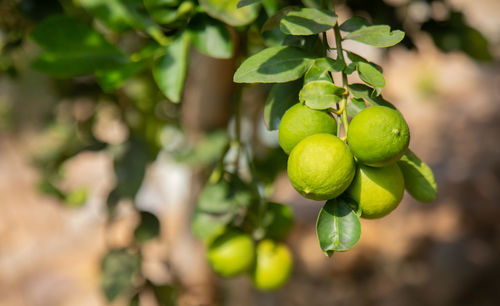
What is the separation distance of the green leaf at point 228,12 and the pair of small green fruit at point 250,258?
31cm

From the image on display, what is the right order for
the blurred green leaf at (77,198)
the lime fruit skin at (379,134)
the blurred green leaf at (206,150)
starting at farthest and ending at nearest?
the blurred green leaf at (77,198), the blurred green leaf at (206,150), the lime fruit skin at (379,134)

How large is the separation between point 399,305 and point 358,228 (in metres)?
2.10

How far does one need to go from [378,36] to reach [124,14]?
1.11 feet

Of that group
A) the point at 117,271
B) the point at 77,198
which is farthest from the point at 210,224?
the point at 77,198

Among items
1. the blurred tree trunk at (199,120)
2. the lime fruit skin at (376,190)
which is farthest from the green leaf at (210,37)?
the blurred tree trunk at (199,120)

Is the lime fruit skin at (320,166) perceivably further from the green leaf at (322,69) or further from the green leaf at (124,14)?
the green leaf at (124,14)

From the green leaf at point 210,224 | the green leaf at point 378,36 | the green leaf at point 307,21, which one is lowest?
the green leaf at point 210,224

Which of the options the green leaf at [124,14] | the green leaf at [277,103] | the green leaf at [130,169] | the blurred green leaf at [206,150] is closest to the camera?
the green leaf at [277,103]

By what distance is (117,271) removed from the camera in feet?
3.00

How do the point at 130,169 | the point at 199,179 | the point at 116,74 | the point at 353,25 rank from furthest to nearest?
the point at 199,179 < the point at 130,169 < the point at 116,74 < the point at 353,25

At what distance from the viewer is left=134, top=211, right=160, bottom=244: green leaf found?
90 cm

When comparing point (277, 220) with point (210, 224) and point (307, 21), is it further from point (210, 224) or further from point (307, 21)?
point (307, 21)

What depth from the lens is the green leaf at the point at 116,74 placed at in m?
0.58

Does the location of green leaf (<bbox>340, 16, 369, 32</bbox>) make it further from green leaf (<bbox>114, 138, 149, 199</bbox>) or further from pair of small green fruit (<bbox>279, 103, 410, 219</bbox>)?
green leaf (<bbox>114, 138, 149, 199</bbox>)
